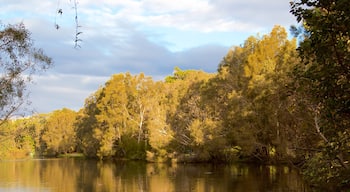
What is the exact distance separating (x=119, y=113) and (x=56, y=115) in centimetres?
3123

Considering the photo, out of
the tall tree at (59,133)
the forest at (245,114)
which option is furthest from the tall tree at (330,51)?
the tall tree at (59,133)

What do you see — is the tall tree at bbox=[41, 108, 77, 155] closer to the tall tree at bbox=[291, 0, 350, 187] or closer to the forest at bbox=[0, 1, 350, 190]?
the forest at bbox=[0, 1, 350, 190]

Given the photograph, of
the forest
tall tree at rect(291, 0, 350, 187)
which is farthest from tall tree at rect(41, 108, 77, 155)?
tall tree at rect(291, 0, 350, 187)

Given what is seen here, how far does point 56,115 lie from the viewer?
88.6 meters

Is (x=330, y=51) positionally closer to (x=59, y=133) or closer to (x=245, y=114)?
(x=245, y=114)

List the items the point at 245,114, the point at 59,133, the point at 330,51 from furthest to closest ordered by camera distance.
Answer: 1. the point at 59,133
2. the point at 245,114
3. the point at 330,51

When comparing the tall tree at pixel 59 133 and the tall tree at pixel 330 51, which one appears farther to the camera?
the tall tree at pixel 59 133

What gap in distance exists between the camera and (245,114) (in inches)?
1344

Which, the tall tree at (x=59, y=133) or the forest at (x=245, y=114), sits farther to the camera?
the tall tree at (x=59, y=133)

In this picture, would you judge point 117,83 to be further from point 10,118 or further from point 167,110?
point 10,118

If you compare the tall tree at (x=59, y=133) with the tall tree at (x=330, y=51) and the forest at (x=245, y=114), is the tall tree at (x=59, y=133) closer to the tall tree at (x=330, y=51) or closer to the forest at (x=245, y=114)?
the forest at (x=245, y=114)

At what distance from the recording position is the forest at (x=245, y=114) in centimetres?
799

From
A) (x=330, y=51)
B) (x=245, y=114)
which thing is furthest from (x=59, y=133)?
(x=330, y=51)

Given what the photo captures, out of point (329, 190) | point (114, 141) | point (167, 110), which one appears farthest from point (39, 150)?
point (329, 190)
